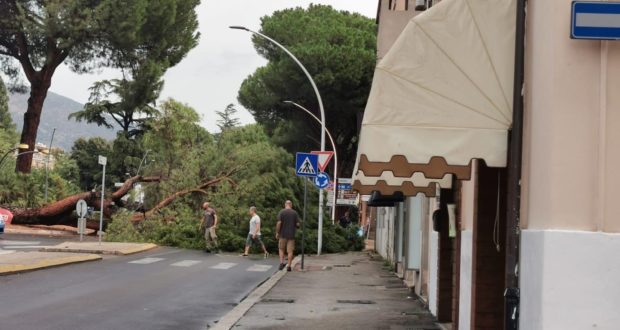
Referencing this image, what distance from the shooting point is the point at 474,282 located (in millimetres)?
7641

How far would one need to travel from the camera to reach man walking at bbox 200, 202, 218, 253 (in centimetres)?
2506

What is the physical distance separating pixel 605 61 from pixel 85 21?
40359 mm

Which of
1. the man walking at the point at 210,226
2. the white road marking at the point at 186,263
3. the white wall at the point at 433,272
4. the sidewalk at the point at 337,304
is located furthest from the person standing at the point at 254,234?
the white wall at the point at 433,272

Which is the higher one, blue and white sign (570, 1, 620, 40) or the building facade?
blue and white sign (570, 1, 620, 40)

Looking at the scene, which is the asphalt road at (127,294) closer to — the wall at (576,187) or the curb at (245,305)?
the curb at (245,305)

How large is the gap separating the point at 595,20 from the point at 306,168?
46.2 ft

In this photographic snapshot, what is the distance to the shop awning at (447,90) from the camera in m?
5.77

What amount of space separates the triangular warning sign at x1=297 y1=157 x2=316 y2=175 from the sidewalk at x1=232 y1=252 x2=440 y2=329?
2344 millimetres

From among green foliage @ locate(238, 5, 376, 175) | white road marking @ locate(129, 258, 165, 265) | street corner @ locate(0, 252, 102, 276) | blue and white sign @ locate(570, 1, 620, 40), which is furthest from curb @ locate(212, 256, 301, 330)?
green foliage @ locate(238, 5, 376, 175)

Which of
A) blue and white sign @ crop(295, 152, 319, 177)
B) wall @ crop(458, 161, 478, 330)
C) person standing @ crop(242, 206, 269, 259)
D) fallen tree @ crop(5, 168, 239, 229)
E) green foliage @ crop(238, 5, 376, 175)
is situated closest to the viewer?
wall @ crop(458, 161, 478, 330)

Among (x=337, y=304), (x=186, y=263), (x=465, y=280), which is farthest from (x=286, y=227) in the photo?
(x=465, y=280)

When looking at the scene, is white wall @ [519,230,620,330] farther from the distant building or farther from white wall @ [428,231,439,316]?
the distant building

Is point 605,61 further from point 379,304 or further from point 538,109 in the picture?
point 379,304

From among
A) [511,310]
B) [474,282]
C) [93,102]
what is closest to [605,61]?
[511,310]
